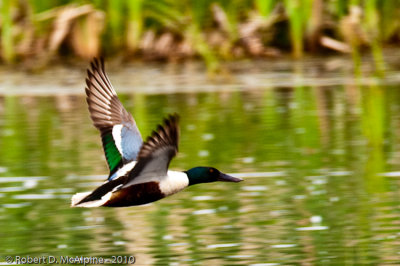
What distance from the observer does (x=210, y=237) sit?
871cm

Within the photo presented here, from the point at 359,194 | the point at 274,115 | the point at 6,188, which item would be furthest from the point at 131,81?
the point at 359,194

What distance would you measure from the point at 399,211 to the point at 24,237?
2.92 metres

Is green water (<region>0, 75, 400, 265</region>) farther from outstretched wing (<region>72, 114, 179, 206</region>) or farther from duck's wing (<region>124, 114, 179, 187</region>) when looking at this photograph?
duck's wing (<region>124, 114, 179, 187</region>)

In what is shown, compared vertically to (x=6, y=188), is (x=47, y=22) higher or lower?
higher

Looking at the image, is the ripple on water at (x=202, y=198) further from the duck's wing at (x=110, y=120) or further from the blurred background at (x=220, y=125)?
the duck's wing at (x=110, y=120)

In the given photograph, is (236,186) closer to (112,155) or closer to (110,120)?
(110,120)

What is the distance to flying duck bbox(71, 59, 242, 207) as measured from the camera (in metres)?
7.11

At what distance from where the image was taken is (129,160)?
833 cm

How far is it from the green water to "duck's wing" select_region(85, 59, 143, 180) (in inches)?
26.9

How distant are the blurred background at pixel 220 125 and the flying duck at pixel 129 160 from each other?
1.71 feet

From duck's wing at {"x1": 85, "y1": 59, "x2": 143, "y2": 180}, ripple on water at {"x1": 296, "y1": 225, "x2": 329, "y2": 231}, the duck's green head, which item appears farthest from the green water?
duck's wing at {"x1": 85, "y1": 59, "x2": 143, "y2": 180}

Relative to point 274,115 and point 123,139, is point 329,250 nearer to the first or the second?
point 123,139

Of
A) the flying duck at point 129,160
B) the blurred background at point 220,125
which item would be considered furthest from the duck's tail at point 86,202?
the blurred background at point 220,125

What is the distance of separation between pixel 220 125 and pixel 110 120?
7433 mm
